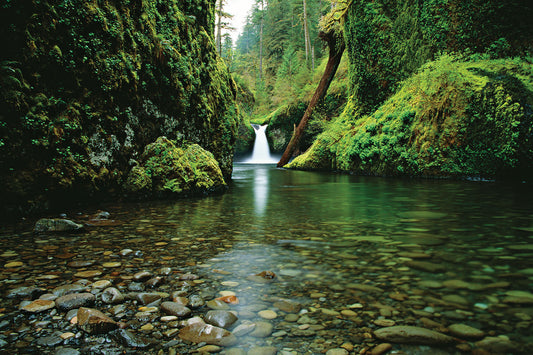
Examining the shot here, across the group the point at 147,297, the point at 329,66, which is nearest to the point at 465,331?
the point at 147,297

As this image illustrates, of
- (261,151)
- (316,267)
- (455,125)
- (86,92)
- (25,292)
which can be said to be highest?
(86,92)

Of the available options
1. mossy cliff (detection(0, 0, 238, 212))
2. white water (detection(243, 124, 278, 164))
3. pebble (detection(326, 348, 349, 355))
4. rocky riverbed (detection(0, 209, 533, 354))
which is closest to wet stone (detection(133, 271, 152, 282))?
rocky riverbed (detection(0, 209, 533, 354))

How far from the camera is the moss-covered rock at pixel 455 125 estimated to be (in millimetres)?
8266

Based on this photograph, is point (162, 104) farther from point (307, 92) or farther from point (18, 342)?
point (307, 92)

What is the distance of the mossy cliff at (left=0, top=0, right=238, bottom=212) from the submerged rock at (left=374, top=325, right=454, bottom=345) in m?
4.50

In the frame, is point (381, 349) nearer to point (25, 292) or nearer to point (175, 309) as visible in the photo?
point (175, 309)

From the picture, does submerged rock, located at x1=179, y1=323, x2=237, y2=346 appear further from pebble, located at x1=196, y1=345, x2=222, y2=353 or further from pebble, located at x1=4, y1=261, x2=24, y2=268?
pebble, located at x1=4, y1=261, x2=24, y2=268

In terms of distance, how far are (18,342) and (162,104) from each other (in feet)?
19.7

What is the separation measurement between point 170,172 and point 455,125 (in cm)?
929

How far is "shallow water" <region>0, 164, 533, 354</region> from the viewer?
4.70 feet

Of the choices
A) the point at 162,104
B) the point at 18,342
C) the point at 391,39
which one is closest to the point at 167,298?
the point at 18,342

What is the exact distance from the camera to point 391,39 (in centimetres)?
1346

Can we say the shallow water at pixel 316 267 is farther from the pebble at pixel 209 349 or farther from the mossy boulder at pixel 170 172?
the mossy boulder at pixel 170 172

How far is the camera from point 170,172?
6277mm
